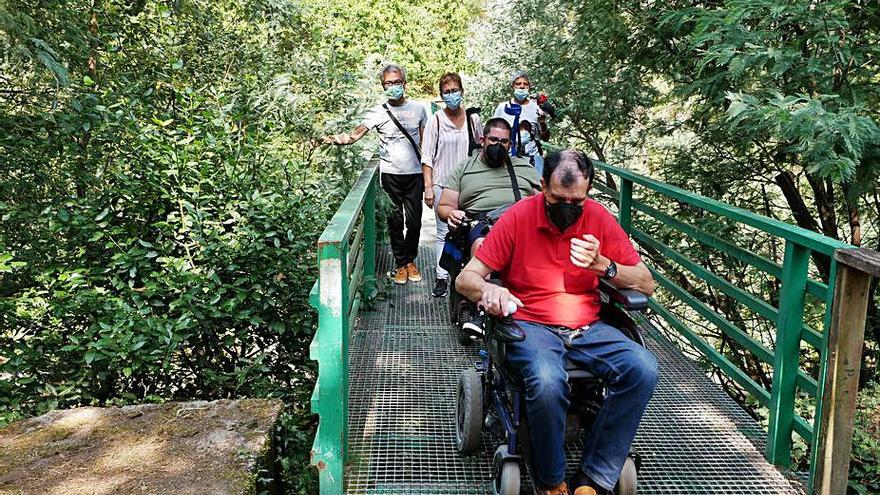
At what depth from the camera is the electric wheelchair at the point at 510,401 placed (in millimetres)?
2938

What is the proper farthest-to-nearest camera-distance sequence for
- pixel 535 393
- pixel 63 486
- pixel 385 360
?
pixel 385 360, pixel 63 486, pixel 535 393

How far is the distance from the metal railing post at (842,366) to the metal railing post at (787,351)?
29 centimetres

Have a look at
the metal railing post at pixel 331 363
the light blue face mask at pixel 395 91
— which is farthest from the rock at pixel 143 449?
the light blue face mask at pixel 395 91

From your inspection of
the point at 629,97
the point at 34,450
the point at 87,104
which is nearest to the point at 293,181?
the point at 87,104

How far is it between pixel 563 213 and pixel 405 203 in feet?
10.4

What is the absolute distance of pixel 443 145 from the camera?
5746mm

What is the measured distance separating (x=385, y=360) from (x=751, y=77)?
3.36m

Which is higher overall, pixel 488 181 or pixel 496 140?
pixel 496 140

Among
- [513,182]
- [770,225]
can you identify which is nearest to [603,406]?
[770,225]

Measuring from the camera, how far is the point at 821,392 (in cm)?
304

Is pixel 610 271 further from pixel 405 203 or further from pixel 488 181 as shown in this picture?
pixel 405 203

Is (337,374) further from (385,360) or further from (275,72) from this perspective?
(275,72)

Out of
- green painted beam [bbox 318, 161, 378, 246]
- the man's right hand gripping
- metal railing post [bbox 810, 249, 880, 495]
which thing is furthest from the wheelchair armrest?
green painted beam [bbox 318, 161, 378, 246]

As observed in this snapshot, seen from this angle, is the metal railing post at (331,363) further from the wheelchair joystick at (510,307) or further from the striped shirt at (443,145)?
the striped shirt at (443,145)
